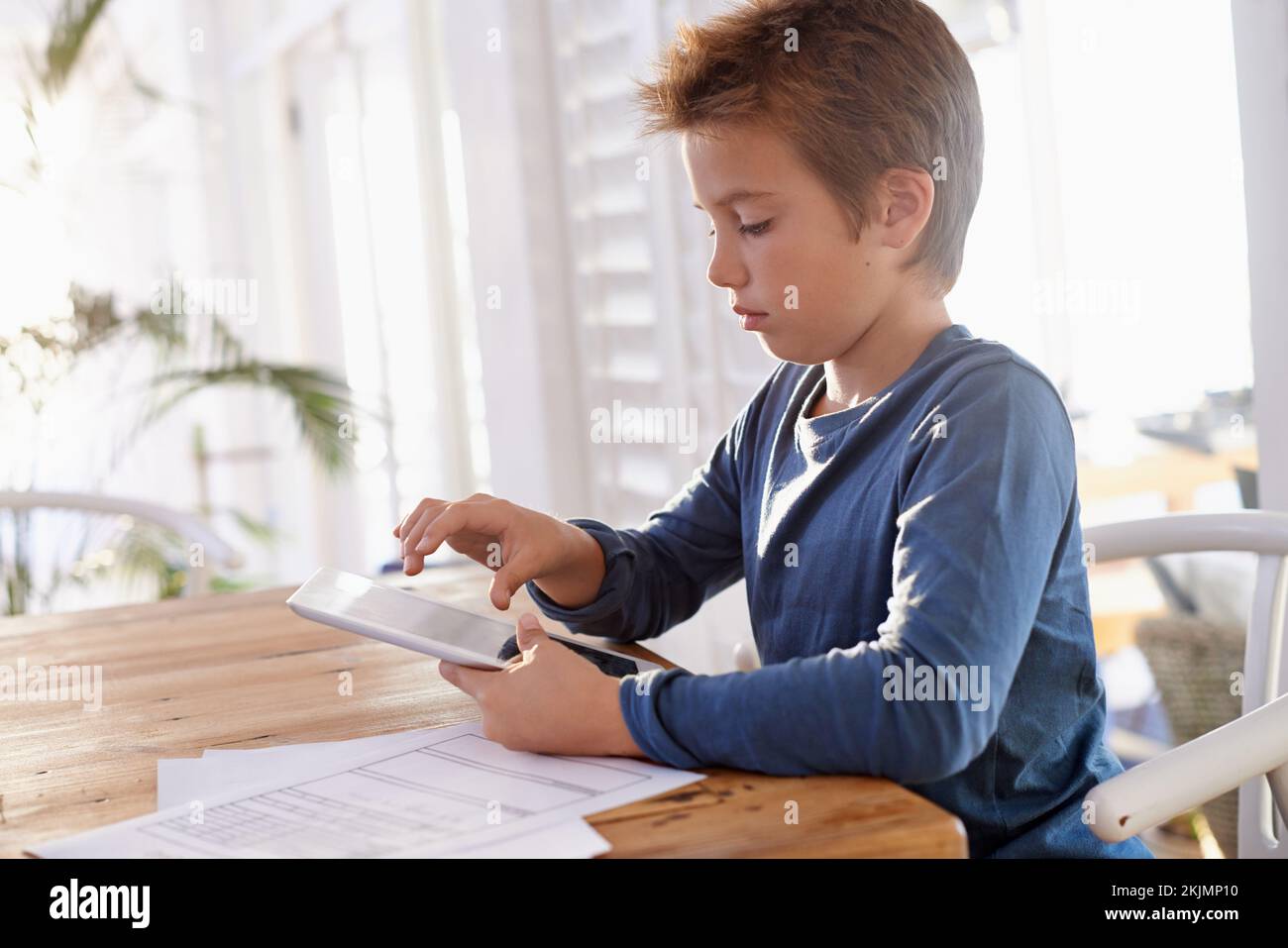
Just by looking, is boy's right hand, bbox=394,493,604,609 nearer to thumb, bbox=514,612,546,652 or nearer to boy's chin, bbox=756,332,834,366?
thumb, bbox=514,612,546,652

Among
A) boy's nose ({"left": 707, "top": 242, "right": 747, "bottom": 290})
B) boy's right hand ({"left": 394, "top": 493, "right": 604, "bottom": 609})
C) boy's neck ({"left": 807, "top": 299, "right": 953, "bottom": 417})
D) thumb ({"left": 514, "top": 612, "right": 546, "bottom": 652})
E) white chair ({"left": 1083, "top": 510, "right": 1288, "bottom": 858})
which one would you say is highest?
boy's nose ({"left": 707, "top": 242, "right": 747, "bottom": 290})

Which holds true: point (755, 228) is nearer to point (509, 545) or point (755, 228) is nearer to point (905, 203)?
point (905, 203)

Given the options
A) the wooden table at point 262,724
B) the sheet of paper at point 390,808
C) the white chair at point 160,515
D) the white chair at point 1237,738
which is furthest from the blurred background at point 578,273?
the sheet of paper at point 390,808

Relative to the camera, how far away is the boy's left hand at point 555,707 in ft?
2.30

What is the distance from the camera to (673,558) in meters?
1.08

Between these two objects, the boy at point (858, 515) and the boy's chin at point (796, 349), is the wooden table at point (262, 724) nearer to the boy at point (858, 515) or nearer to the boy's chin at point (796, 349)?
the boy at point (858, 515)

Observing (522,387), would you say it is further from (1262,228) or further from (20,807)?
(20,807)

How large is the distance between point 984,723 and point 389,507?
316cm

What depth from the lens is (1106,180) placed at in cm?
277

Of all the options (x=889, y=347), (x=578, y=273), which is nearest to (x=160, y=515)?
(x=578, y=273)

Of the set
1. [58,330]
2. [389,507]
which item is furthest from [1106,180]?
[58,330]

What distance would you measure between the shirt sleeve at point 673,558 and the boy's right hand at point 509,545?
0.01 meters

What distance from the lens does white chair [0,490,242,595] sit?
175 centimetres

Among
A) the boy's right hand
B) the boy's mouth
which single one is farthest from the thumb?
the boy's mouth
